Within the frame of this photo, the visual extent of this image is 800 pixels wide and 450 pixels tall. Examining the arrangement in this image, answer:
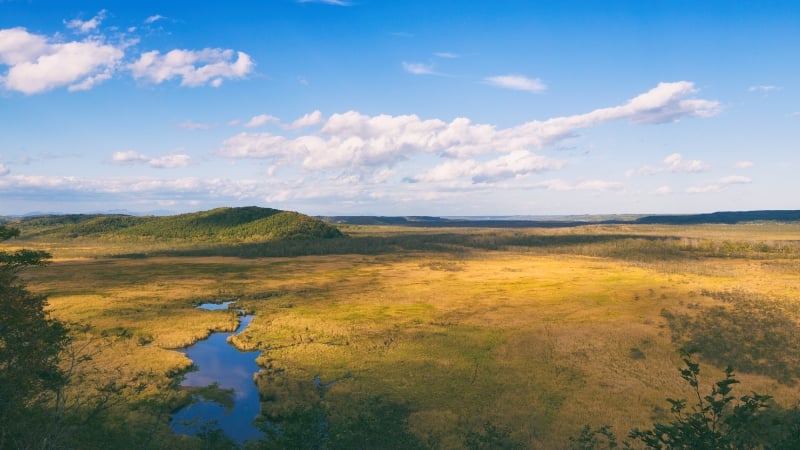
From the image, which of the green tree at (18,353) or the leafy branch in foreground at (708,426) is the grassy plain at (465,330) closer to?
the leafy branch in foreground at (708,426)

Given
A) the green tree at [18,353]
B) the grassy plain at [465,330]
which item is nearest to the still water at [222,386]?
the grassy plain at [465,330]

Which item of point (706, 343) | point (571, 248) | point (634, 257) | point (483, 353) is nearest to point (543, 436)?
point (483, 353)

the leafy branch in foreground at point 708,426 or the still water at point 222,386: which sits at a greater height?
the leafy branch in foreground at point 708,426

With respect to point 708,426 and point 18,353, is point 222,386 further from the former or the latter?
point 708,426

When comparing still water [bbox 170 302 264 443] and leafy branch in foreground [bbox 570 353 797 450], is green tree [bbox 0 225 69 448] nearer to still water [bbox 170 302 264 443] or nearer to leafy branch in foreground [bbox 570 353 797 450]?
still water [bbox 170 302 264 443]

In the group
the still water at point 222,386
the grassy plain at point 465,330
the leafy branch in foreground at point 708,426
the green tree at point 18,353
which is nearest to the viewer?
the leafy branch in foreground at point 708,426

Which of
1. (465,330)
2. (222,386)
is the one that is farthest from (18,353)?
(465,330)

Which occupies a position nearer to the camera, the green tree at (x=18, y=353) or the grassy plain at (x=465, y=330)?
the green tree at (x=18, y=353)
